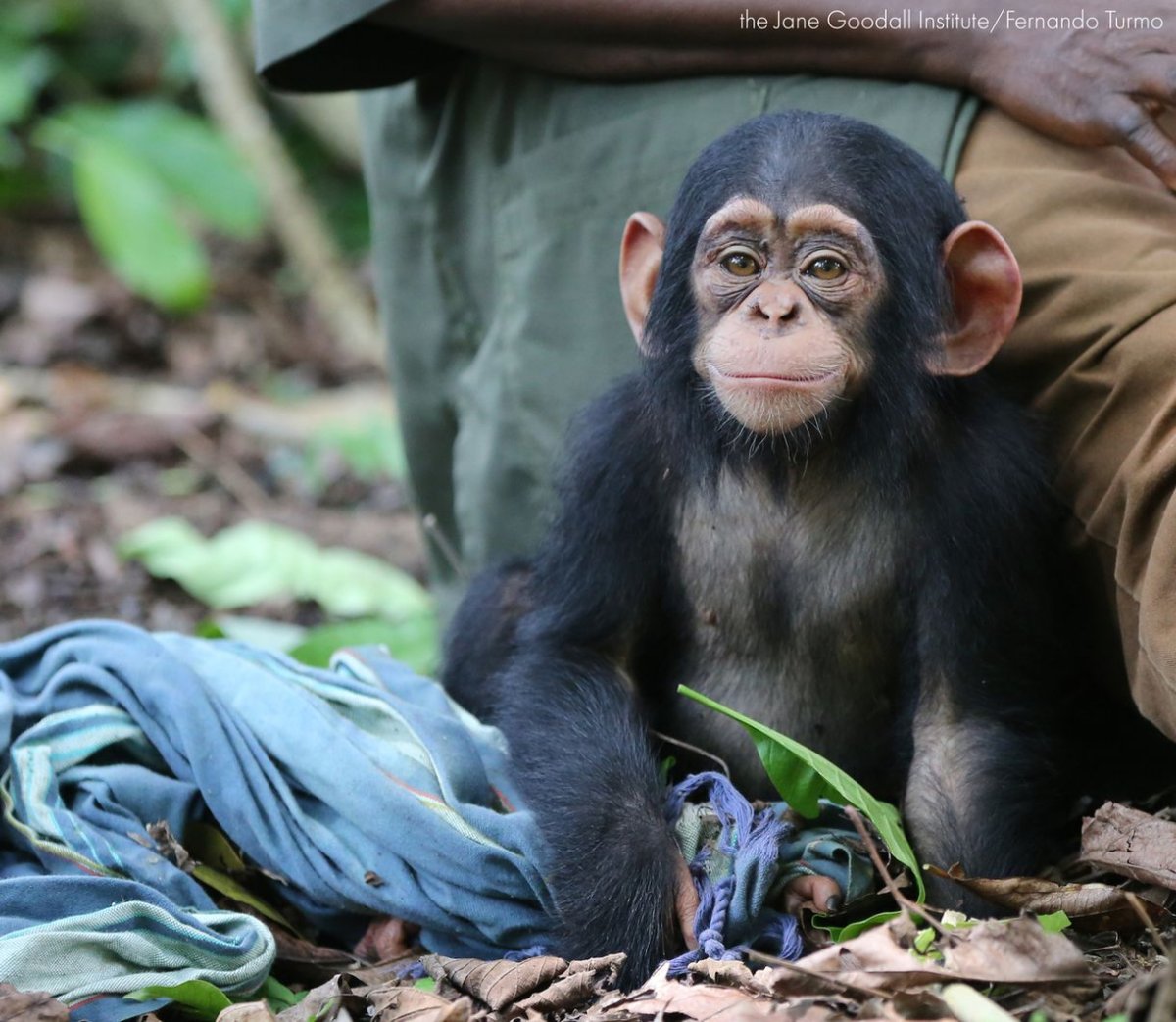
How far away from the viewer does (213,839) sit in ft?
11.6

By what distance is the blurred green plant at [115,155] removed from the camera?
8766 mm

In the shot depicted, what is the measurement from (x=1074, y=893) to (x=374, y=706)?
61.1 inches

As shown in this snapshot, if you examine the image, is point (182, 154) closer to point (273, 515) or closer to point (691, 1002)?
point (273, 515)

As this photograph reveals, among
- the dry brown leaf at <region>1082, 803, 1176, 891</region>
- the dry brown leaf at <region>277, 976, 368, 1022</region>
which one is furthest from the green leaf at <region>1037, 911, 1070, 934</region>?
the dry brown leaf at <region>277, 976, 368, 1022</region>

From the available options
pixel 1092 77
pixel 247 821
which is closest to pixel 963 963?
pixel 247 821

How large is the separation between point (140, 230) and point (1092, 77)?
6.30m

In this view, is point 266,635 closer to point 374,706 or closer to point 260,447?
point 374,706

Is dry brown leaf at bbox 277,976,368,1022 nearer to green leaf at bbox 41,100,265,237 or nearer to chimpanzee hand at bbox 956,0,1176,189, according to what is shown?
chimpanzee hand at bbox 956,0,1176,189

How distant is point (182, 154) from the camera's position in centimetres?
966

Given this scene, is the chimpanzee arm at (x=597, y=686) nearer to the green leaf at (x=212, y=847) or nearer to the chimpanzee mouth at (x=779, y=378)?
the chimpanzee mouth at (x=779, y=378)

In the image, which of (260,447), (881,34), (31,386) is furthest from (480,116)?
(31,386)

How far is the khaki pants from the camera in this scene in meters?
3.14

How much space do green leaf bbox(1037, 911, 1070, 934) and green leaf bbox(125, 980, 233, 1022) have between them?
4.79ft

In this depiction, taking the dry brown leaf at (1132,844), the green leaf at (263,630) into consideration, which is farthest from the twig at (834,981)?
the green leaf at (263,630)
